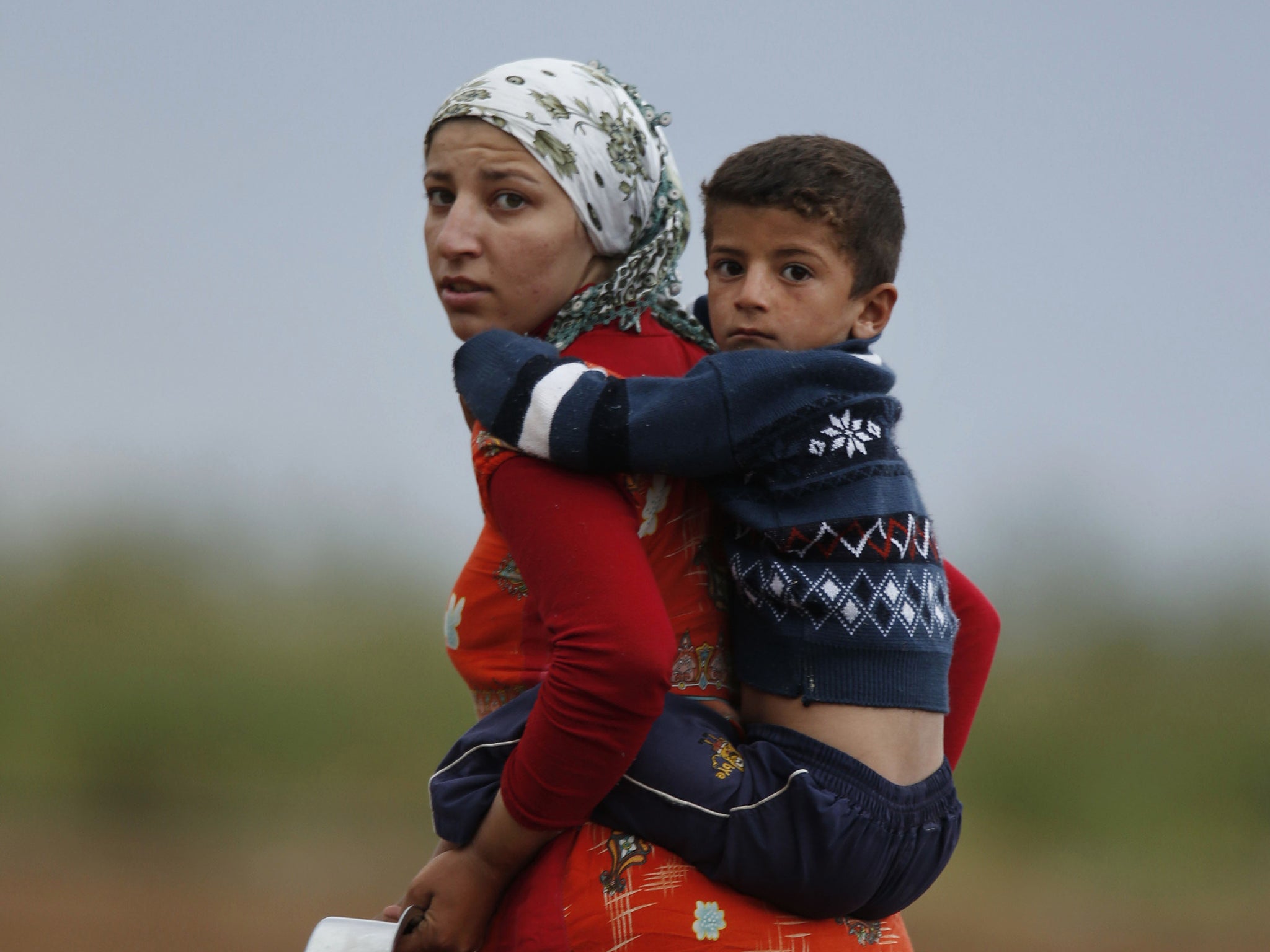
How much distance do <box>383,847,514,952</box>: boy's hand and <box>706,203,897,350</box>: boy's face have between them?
0.70 m

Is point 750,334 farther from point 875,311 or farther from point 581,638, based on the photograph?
point 581,638

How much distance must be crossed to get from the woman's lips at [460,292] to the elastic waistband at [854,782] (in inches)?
24.6

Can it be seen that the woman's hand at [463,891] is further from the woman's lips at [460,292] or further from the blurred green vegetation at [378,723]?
the blurred green vegetation at [378,723]

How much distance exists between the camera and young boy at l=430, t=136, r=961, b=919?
1.43m

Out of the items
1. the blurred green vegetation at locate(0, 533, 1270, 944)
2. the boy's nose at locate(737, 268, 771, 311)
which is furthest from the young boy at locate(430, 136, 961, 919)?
the blurred green vegetation at locate(0, 533, 1270, 944)

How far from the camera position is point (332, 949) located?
1.56 meters

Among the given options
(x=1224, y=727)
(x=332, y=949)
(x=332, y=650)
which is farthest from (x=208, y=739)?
(x=332, y=949)

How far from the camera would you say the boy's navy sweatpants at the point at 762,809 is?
1437 mm

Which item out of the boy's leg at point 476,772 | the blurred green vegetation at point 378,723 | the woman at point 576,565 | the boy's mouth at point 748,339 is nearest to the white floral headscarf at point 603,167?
the woman at point 576,565

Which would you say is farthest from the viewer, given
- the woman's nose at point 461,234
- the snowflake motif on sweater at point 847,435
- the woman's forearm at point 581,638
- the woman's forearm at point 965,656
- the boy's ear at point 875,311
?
the woman's forearm at point 965,656

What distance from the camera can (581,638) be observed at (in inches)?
54.4

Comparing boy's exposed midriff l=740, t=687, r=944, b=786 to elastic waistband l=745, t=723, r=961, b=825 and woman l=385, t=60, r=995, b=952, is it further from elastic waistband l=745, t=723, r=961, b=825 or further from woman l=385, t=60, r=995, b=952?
woman l=385, t=60, r=995, b=952

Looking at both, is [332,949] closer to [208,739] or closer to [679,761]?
[679,761]

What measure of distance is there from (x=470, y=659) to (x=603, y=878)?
0.32 m
